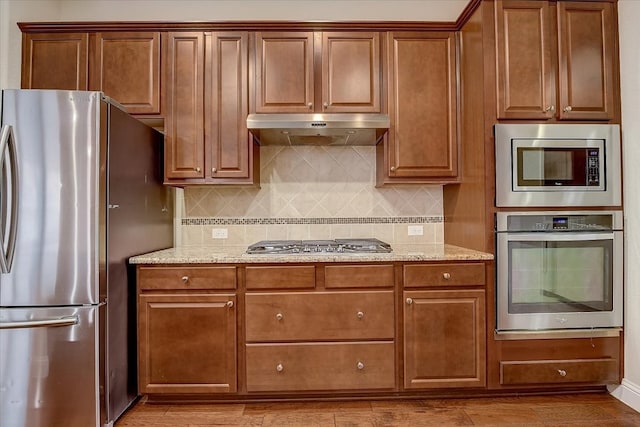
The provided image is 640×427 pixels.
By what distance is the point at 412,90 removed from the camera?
241 centimetres

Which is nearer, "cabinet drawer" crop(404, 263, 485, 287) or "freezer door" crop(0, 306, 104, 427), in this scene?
"freezer door" crop(0, 306, 104, 427)

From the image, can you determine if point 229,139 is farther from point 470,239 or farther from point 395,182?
point 470,239

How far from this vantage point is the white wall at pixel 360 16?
6.80 ft

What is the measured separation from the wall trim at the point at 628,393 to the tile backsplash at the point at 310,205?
4.57 ft

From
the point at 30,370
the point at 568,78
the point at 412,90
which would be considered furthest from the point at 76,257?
the point at 568,78

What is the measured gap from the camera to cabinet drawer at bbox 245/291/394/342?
6.79 ft

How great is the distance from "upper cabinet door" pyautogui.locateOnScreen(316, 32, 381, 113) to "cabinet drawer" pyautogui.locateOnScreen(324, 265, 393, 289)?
109 cm

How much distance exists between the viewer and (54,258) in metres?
1.76

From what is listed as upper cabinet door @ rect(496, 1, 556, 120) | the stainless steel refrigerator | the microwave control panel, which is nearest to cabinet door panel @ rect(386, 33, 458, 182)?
upper cabinet door @ rect(496, 1, 556, 120)

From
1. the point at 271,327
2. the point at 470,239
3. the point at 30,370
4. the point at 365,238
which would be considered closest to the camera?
the point at 30,370

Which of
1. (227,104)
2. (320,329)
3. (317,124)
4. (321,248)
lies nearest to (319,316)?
(320,329)

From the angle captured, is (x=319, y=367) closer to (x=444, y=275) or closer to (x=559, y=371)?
(x=444, y=275)

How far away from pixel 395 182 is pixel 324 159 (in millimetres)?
636

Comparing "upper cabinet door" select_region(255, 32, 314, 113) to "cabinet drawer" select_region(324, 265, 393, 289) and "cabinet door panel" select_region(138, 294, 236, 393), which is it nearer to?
"cabinet drawer" select_region(324, 265, 393, 289)
